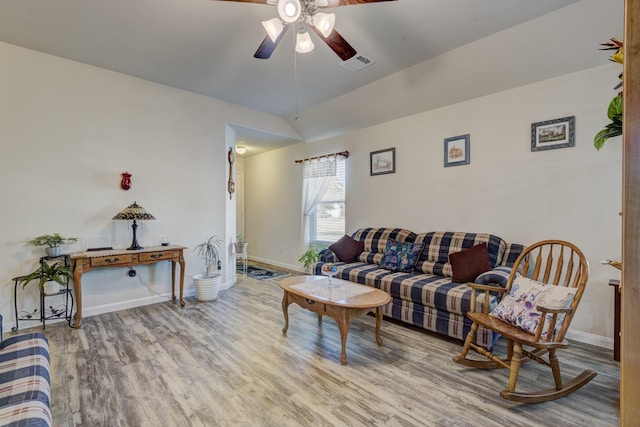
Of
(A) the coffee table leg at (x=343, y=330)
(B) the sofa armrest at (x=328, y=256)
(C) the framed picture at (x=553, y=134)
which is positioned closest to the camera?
(A) the coffee table leg at (x=343, y=330)

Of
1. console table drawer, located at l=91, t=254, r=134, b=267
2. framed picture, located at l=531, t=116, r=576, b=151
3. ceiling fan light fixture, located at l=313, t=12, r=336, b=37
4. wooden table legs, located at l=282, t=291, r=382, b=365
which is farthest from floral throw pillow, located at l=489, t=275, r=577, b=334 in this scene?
console table drawer, located at l=91, t=254, r=134, b=267

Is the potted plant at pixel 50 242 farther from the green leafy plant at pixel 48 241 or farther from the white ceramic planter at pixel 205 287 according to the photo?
the white ceramic planter at pixel 205 287

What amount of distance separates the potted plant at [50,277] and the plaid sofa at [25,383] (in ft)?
4.58

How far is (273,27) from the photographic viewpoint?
2131mm

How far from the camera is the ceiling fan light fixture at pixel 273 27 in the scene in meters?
2.11

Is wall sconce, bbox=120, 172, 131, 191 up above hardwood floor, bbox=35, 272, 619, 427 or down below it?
above

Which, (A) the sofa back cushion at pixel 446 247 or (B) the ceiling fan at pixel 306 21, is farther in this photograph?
(A) the sofa back cushion at pixel 446 247

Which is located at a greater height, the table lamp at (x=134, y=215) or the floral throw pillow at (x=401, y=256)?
the table lamp at (x=134, y=215)

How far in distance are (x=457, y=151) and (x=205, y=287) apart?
369 centimetres

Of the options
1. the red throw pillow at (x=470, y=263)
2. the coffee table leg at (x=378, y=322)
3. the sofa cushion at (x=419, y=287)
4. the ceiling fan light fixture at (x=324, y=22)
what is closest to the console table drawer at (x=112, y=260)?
the sofa cushion at (x=419, y=287)

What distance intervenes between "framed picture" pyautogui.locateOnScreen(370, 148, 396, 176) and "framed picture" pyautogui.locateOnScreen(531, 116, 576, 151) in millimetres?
1706

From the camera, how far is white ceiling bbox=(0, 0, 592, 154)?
8.18 feet

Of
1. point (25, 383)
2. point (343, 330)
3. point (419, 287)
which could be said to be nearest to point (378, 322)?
point (343, 330)

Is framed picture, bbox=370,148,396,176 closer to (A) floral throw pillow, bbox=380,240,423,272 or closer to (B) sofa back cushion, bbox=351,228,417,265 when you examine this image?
(B) sofa back cushion, bbox=351,228,417,265
